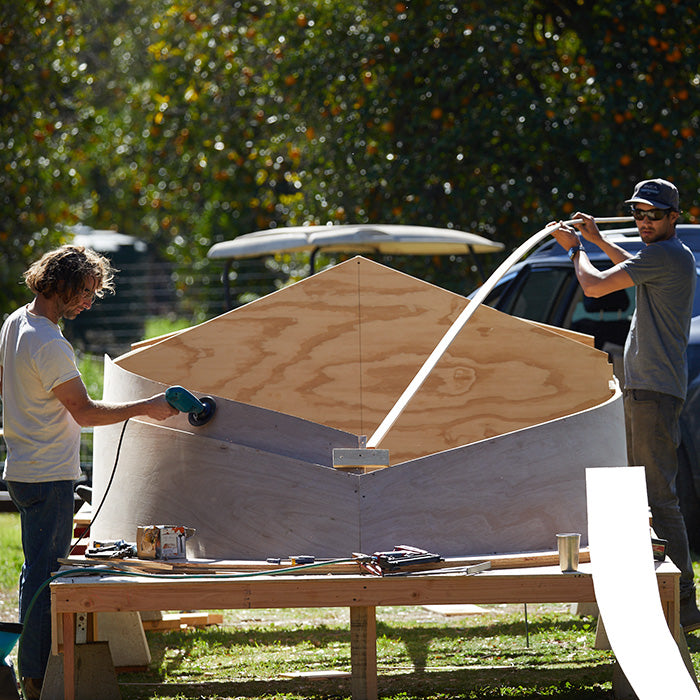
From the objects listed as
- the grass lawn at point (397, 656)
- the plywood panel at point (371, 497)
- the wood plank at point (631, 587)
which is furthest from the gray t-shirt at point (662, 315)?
the grass lawn at point (397, 656)

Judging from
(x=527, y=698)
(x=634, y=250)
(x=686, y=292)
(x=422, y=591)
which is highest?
(x=634, y=250)

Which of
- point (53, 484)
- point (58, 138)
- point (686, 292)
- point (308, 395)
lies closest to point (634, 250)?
point (686, 292)

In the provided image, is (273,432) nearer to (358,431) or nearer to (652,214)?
(358,431)

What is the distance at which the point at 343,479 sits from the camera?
4.06 m

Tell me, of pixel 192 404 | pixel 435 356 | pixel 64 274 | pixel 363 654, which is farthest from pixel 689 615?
pixel 64 274

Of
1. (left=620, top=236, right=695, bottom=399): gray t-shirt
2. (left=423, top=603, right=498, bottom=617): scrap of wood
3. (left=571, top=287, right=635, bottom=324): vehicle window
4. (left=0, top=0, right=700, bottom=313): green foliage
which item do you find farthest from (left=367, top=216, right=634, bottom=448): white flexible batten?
(left=0, top=0, right=700, bottom=313): green foliage

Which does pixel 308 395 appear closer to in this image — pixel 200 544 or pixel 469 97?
pixel 200 544

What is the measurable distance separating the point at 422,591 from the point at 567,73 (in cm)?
873

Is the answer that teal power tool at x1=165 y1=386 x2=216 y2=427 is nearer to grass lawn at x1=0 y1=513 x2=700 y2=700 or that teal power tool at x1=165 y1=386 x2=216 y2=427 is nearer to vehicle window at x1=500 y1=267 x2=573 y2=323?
grass lawn at x1=0 y1=513 x2=700 y2=700

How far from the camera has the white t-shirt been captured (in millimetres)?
4164

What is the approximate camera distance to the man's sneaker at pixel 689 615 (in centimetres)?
489

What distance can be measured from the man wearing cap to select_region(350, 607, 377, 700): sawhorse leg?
1614 millimetres

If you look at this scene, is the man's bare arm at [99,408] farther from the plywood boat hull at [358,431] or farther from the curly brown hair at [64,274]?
the curly brown hair at [64,274]

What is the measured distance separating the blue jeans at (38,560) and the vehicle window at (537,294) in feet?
14.2
